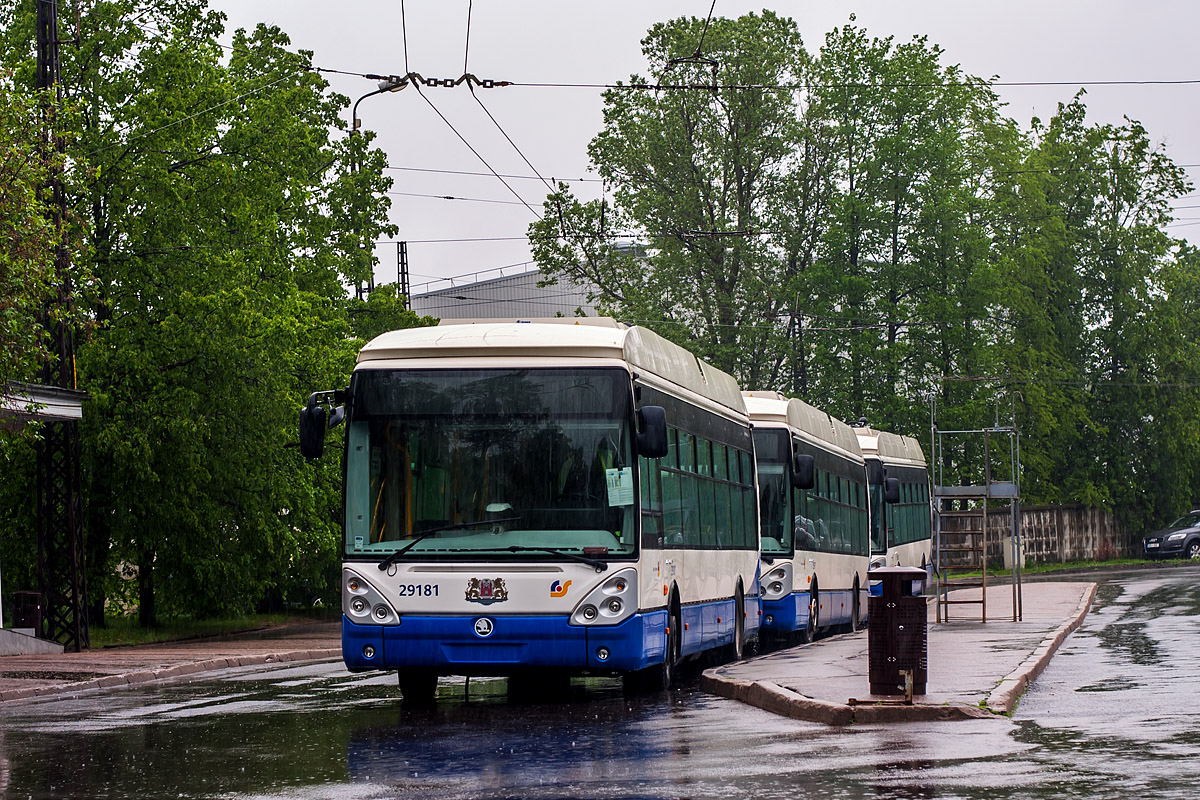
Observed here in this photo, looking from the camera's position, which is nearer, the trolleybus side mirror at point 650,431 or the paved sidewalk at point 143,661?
the trolleybus side mirror at point 650,431

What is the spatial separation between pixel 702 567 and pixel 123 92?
64.2 feet

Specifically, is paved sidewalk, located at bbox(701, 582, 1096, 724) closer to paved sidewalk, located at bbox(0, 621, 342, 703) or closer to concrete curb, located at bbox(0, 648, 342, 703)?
concrete curb, located at bbox(0, 648, 342, 703)

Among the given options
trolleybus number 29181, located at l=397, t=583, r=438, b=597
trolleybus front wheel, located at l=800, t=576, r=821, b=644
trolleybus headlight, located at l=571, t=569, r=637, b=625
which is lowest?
trolleybus front wheel, located at l=800, t=576, r=821, b=644

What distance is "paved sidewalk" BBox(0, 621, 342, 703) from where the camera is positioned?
64.4 ft

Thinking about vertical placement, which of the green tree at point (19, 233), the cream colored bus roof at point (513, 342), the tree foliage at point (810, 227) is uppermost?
the tree foliage at point (810, 227)

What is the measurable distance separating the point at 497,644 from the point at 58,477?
15.6m

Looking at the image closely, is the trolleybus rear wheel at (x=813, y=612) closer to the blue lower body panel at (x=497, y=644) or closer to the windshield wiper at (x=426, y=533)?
the blue lower body panel at (x=497, y=644)

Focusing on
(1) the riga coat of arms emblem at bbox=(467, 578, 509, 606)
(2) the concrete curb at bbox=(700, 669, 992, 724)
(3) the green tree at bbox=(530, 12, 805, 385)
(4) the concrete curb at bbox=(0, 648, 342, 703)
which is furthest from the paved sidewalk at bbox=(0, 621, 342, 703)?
(3) the green tree at bbox=(530, 12, 805, 385)

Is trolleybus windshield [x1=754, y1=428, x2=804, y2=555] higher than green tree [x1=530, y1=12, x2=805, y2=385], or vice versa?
green tree [x1=530, y1=12, x2=805, y2=385]

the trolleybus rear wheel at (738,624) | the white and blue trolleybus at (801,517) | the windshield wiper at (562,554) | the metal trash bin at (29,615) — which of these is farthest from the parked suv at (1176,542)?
the windshield wiper at (562,554)

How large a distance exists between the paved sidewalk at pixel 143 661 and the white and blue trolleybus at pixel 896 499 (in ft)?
33.2

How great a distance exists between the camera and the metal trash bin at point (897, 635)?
43.1 feet

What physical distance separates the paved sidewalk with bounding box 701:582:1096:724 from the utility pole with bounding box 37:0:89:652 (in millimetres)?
12207

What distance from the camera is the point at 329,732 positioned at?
1275 centimetres
